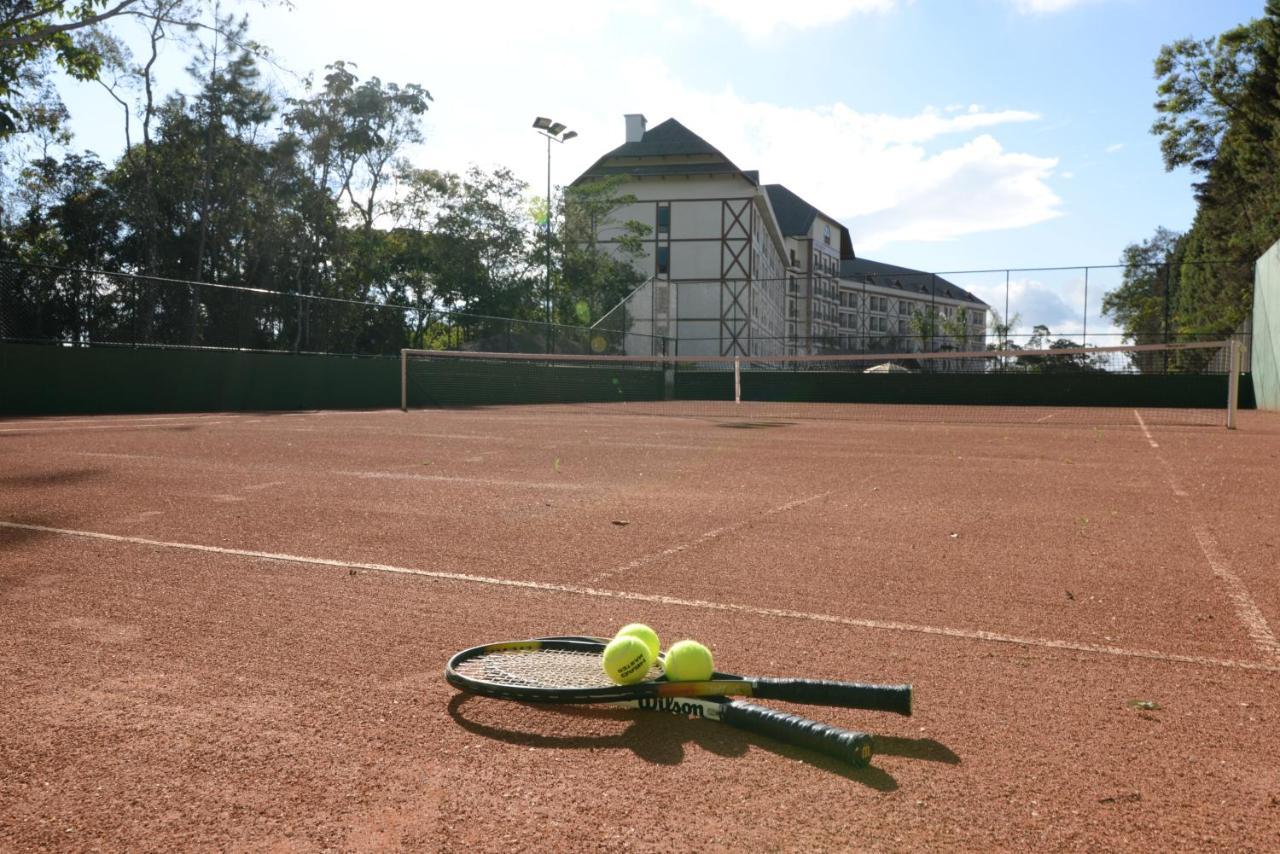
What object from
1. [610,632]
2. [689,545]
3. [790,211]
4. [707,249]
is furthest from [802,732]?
[790,211]

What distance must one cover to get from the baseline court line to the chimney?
210 feet

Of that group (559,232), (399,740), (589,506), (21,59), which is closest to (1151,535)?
(589,506)

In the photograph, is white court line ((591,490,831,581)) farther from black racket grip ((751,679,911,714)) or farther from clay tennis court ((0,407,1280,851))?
black racket grip ((751,679,911,714))

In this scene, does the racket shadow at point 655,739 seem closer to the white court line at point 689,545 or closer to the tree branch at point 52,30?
the white court line at point 689,545

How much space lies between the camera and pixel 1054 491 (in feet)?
29.2

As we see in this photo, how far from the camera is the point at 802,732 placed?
9.17ft

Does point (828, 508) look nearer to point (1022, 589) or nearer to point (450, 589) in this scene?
point (1022, 589)

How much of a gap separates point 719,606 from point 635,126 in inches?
2598

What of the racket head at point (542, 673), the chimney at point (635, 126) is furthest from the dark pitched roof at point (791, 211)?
the racket head at point (542, 673)

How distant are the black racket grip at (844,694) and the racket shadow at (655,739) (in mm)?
172

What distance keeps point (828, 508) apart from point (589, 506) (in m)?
1.91

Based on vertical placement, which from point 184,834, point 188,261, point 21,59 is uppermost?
point 21,59

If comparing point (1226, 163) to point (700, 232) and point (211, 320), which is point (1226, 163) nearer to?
point (700, 232)

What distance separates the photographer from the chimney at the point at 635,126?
66688mm
